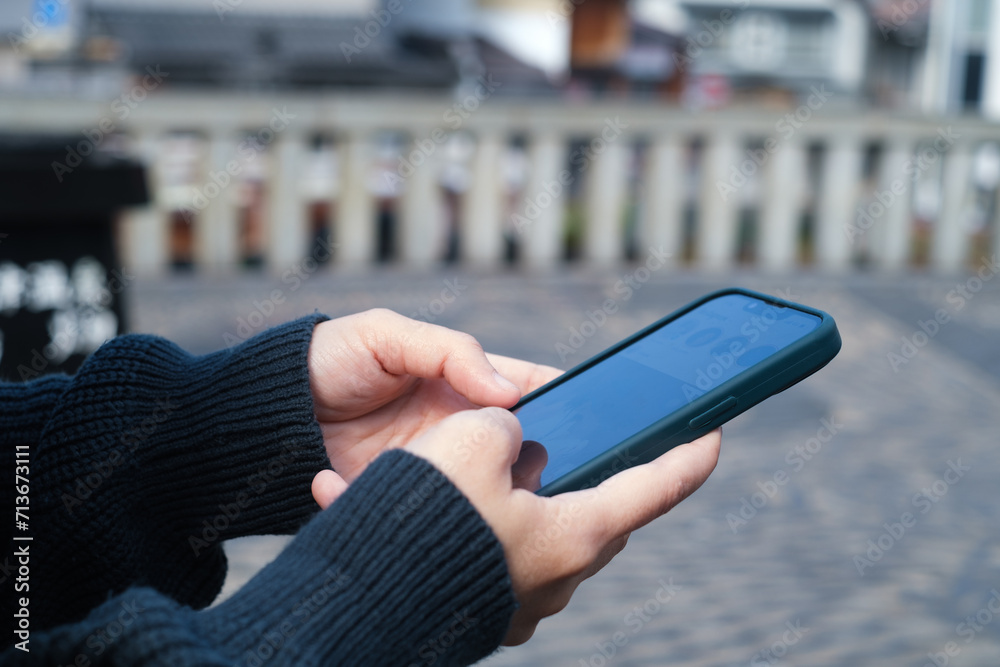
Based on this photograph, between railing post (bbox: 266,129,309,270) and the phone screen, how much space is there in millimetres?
5076

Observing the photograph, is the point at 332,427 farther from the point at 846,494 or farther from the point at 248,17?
the point at 248,17

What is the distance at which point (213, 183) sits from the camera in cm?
630

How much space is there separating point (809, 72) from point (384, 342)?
30.0 m

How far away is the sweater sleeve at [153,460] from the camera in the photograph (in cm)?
147

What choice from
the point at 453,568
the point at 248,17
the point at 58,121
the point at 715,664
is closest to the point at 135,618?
the point at 453,568
